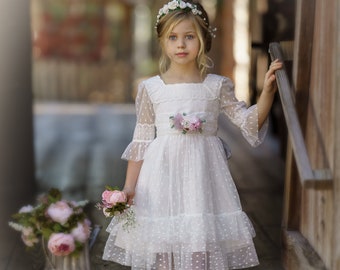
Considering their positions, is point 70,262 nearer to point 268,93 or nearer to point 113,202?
point 113,202

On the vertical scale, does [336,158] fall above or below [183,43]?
below

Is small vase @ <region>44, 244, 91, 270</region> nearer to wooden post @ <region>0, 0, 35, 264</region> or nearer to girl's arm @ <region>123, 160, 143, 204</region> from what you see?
girl's arm @ <region>123, 160, 143, 204</region>

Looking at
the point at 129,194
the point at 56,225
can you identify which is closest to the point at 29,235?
the point at 56,225

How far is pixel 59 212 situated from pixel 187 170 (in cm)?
62

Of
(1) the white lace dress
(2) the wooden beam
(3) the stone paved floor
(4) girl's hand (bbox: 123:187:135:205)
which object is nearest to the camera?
(2) the wooden beam

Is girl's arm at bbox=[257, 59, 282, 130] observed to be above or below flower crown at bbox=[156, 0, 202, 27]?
below

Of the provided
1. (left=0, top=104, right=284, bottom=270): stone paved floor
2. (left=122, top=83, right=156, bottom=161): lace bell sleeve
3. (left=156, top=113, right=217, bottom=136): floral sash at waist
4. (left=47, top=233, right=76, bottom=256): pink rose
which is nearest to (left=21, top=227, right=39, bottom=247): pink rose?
(left=47, top=233, right=76, bottom=256): pink rose

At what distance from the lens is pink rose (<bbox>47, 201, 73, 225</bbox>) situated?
2.91 metres

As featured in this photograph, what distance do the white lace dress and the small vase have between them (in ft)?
0.91

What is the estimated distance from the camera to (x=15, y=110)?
5.50 metres

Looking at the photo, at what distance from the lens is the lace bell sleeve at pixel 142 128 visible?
3.35 meters

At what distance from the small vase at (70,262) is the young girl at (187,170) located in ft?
0.89

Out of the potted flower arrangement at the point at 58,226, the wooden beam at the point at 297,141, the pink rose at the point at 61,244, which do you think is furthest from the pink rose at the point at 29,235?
the wooden beam at the point at 297,141

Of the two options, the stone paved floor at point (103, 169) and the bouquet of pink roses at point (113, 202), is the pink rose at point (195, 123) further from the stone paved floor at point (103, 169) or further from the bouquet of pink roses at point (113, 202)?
the stone paved floor at point (103, 169)
